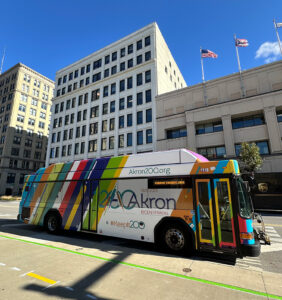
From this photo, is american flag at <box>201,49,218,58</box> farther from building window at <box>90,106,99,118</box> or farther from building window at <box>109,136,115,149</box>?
building window at <box>90,106,99,118</box>

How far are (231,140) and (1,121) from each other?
69.2 m

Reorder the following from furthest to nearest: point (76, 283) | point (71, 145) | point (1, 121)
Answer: point (1, 121) → point (71, 145) → point (76, 283)

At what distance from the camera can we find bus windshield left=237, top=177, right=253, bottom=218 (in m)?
5.34

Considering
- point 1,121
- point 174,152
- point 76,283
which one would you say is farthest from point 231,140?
point 1,121

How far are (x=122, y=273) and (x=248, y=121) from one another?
25.9m

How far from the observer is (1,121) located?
6059 cm

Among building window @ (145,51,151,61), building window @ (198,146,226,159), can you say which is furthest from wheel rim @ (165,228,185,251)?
building window @ (145,51,151,61)

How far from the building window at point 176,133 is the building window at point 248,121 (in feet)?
22.8

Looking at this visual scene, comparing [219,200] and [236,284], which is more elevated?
[219,200]

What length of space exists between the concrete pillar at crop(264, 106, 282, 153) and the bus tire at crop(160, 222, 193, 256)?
21.7 m

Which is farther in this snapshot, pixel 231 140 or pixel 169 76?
pixel 169 76

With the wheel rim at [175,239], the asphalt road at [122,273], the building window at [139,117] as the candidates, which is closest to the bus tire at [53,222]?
the asphalt road at [122,273]

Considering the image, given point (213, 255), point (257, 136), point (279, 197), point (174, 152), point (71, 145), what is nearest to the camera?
point (213, 255)

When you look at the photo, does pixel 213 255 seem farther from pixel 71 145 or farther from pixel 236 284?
pixel 71 145
